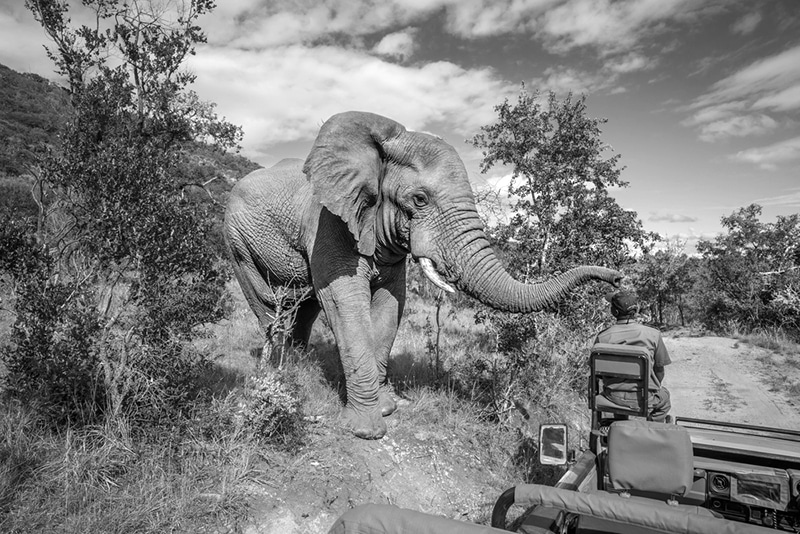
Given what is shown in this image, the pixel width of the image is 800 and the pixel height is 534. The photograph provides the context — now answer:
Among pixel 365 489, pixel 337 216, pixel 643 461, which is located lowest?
pixel 365 489

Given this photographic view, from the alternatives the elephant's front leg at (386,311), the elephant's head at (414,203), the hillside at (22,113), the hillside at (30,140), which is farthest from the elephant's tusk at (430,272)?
the hillside at (22,113)

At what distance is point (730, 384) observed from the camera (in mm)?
10984

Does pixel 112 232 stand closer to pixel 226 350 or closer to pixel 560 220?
pixel 226 350

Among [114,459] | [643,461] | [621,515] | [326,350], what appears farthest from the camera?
[326,350]

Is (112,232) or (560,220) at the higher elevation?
(560,220)

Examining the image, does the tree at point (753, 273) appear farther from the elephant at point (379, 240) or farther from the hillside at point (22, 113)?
the hillside at point (22, 113)

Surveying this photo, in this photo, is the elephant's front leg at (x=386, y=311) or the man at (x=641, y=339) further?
the elephant's front leg at (x=386, y=311)

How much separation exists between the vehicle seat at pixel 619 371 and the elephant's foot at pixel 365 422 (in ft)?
8.59

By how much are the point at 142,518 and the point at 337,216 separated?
3.44 meters

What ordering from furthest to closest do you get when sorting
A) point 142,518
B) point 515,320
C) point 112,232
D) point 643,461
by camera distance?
1. point 515,320
2. point 112,232
3. point 142,518
4. point 643,461

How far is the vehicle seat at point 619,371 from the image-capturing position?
3.50 meters

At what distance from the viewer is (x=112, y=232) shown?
4180mm

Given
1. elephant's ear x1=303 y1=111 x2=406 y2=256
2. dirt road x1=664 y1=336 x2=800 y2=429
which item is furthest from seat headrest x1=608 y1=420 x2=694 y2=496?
dirt road x1=664 y1=336 x2=800 y2=429

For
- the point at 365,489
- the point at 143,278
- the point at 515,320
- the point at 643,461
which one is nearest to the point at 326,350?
the point at 515,320
